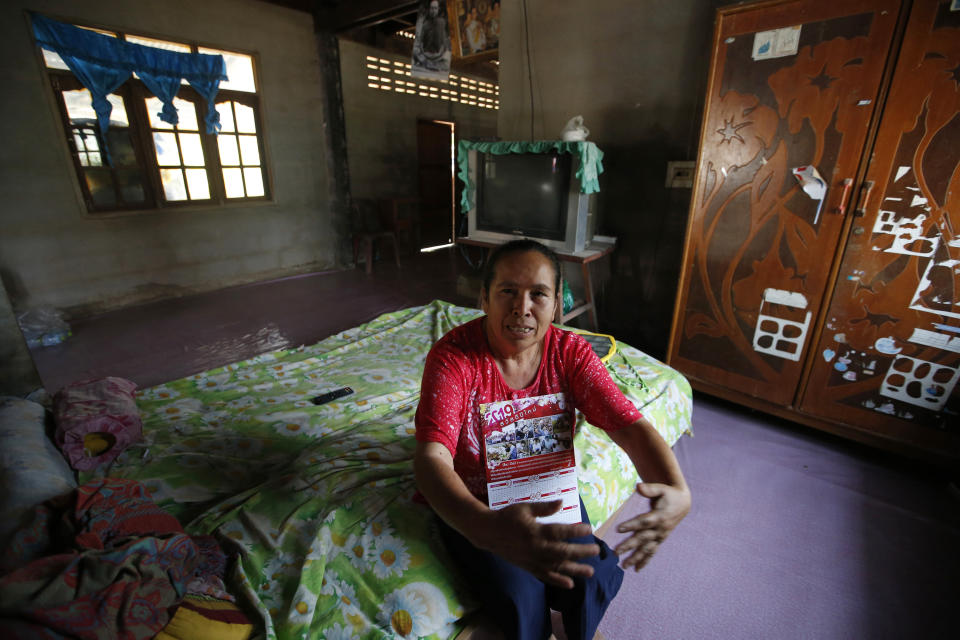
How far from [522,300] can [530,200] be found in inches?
90.9

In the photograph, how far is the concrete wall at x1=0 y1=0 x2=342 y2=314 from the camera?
3482 mm

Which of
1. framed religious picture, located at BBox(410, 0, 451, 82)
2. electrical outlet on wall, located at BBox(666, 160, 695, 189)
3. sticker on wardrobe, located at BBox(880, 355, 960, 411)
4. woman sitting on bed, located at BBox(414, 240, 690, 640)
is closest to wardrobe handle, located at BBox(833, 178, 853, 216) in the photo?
sticker on wardrobe, located at BBox(880, 355, 960, 411)

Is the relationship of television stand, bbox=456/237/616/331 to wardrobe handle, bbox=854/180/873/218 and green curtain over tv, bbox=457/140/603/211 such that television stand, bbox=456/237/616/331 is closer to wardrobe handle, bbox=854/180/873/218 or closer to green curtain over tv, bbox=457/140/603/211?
green curtain over tv, bbox=457/140/603/211

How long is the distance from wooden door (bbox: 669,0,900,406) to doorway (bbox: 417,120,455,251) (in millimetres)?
4995

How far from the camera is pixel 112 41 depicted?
146 inches

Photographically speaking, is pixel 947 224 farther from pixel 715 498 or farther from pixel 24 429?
pixel 24 429

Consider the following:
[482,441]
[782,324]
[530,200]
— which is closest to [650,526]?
[482,441]

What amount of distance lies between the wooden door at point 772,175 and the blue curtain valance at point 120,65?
14.9 feet

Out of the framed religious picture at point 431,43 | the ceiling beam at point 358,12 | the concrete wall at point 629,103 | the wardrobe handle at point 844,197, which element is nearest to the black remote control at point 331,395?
the concrete wall at point 629,103

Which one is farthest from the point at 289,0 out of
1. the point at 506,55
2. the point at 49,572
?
the point at 49,572

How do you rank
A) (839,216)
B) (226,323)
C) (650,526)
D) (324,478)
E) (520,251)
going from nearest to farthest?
(650,526)
(520,251)
(324,478)
(839,216)
(226,323)

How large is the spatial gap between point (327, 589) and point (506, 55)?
392cm

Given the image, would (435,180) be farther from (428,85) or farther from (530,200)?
(530,200)

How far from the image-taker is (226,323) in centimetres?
389
